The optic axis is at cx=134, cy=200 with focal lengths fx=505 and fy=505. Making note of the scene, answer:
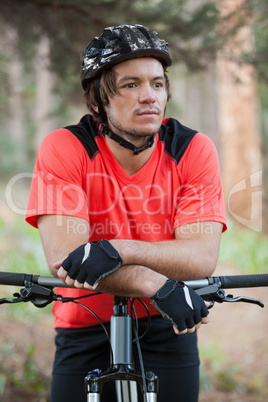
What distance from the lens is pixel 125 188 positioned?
284cm

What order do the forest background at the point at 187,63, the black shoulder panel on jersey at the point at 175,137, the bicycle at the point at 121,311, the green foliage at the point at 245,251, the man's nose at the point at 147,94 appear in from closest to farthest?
the bicycle at the point at 121,311 → the man's nose at the point at 147,94 → the black shoulder panel on jersey at the point at 175,137 → the forest background at the point at 187,63 → the green foliage at the point at 245,251

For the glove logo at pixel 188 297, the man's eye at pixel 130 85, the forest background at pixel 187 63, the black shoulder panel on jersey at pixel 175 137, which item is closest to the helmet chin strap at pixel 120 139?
the black shoulder panel on jersey at pixel 175 137

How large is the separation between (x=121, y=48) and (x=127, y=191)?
0.80 m

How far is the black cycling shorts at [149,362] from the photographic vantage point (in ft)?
9.29

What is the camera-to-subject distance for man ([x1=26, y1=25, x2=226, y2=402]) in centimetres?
268

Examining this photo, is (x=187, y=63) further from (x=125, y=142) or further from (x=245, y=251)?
(x=245, y=251)

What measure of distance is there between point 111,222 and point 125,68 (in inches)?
34.4

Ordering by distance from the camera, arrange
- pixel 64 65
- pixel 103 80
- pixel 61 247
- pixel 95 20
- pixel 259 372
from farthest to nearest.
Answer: pixel 259 372, pixel 64 65, pixel 95 20, pixel 103 80, pixel 61 247

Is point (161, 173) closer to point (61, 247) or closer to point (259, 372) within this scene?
point (61, 247)

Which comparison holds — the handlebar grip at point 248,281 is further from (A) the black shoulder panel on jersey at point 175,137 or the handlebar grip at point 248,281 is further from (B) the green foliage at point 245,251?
(B) the green foliage at point 245,251

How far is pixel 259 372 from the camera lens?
22.1 feet

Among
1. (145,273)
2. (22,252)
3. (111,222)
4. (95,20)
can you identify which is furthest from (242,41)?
(22,252)

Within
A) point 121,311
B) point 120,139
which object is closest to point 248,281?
point 121,311

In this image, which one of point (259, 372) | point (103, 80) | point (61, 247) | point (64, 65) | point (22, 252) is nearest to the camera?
point (61, 247)
